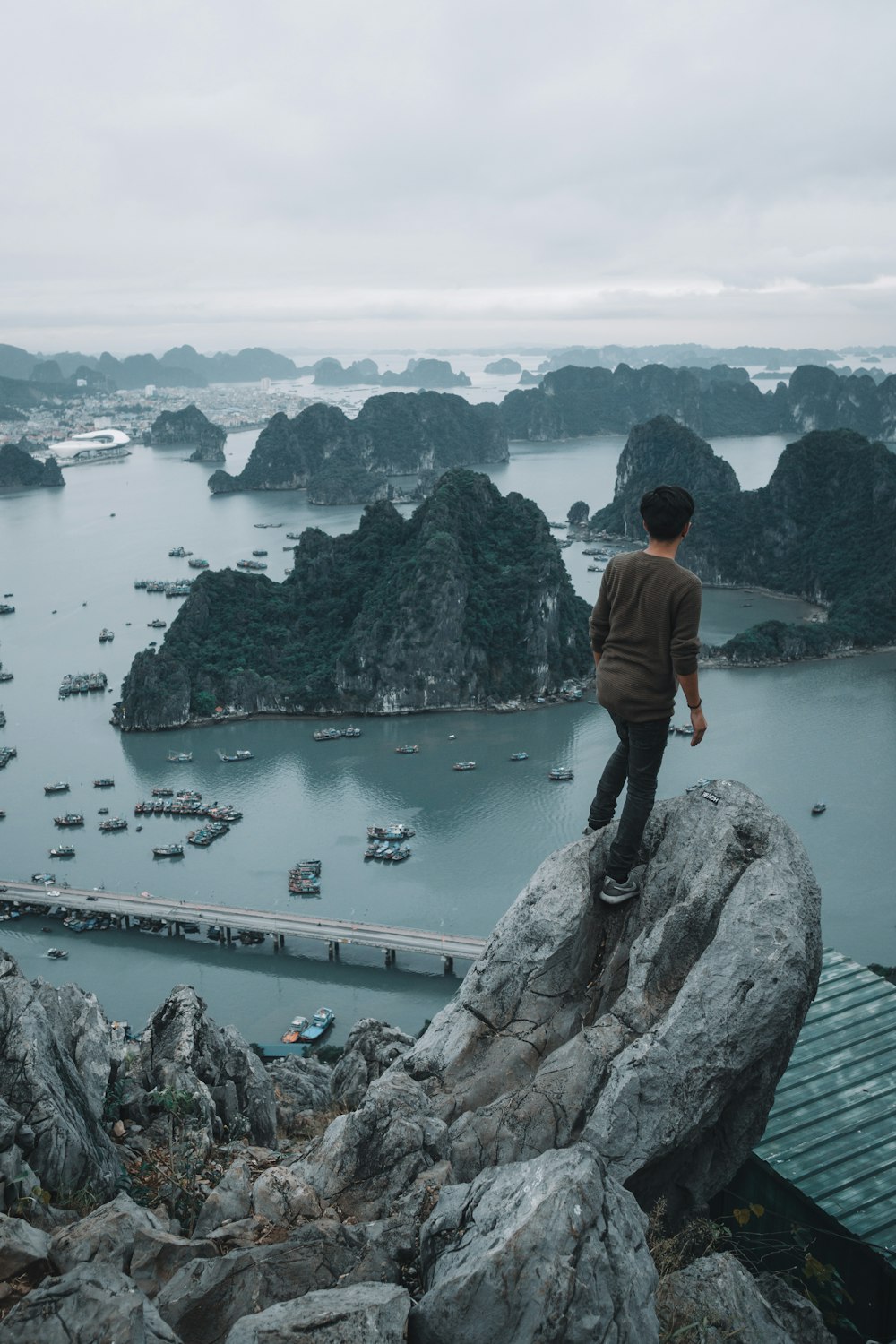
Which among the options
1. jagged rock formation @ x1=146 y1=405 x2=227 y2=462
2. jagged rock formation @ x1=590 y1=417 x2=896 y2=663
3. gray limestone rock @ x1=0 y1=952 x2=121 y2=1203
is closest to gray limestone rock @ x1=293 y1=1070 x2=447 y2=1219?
gray limestone rock @ x1=0 y1=952 x2=121 y2=1203

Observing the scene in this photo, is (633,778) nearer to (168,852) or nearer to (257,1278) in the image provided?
(257,1278)

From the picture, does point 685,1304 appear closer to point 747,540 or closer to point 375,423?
point 747,540

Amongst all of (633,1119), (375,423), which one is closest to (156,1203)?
(633,1119)

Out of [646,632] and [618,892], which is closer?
[646,632]

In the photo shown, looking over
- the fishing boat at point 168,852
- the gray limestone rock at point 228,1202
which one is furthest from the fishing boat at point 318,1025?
the gray limestone rock at point 228,1202

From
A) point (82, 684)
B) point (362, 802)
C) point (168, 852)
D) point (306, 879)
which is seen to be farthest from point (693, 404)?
point (306, 879)

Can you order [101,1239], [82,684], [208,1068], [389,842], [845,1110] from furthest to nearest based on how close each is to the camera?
[82,684]
[389,842]
[208,1068]
[845,1110]
[101,1239]

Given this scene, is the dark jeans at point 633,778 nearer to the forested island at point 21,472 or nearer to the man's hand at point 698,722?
the man's hand at point 698,722
